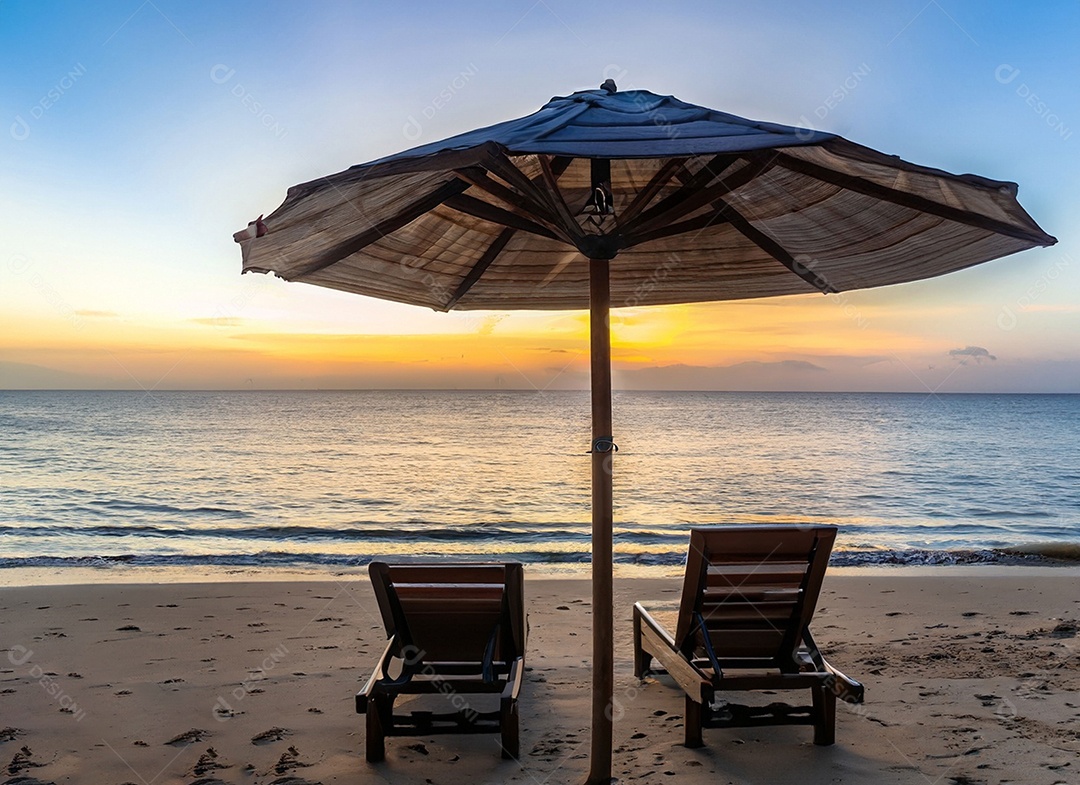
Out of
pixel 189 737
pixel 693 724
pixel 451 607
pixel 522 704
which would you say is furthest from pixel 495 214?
pixel 189 737

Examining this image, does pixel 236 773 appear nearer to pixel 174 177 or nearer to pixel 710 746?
pixel 710 746

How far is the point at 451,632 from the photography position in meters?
4.08

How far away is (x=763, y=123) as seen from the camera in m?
2.55

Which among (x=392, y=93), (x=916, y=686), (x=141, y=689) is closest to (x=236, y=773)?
(x=141, y=689)

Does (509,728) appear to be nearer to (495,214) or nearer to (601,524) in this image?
(601,524)

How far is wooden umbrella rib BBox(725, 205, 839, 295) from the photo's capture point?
13.1 ft

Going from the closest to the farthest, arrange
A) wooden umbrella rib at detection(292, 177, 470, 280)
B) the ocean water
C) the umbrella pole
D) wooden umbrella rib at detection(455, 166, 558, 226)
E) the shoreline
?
wooden umbrella rib at detection(455, 166, 558, 226) < the umbrella pole < wooden umbrella rib at detection(292, 177, 470, 280) < the shoreline < the ocean water

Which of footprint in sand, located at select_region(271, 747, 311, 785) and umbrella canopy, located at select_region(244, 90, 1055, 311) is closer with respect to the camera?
umbrella canopy, located at select_region(244, 90, 1055, 311)

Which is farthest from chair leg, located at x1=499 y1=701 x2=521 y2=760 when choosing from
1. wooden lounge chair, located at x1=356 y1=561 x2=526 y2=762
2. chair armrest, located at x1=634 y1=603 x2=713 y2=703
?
chair armrest, located at x1=634 y1=603 x2=713 y2=703

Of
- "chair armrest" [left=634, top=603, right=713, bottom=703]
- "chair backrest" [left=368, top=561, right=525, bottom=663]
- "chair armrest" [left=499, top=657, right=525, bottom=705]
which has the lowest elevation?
"chair armrest" [left=499, top=657, right=525, bottom=705]

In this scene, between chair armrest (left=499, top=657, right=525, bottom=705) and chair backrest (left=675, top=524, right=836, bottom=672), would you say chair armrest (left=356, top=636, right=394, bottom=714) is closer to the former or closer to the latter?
chair armrest (left=499, top=657, right=525, bottom=705)

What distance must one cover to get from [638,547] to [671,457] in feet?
62.5

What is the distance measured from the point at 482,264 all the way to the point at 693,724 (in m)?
2.74

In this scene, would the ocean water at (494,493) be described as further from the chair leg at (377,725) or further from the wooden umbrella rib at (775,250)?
the chair leg at (377,725)
